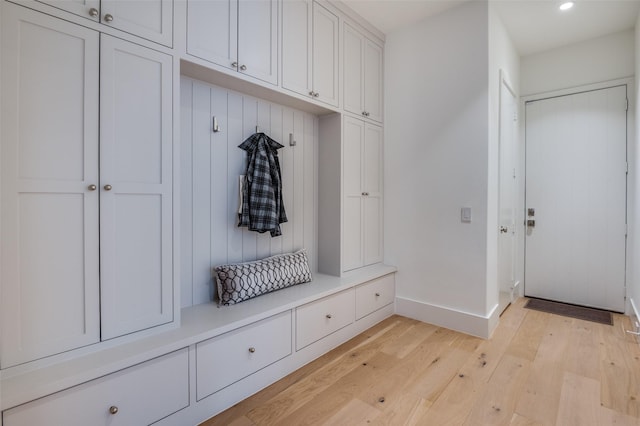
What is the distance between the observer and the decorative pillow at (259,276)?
79.7 inches

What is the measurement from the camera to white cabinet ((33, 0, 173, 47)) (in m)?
1.35

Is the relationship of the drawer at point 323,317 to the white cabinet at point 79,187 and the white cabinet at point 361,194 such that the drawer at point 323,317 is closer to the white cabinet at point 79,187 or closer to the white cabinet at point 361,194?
the white cabinet at point 361,194

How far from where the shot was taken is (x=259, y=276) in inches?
85.2

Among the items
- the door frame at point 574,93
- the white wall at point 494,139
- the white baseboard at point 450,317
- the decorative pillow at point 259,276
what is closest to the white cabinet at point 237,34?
the decorative pillow at point 259,276

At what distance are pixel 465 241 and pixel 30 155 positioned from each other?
9.16ft

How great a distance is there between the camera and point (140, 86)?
59.8 inches

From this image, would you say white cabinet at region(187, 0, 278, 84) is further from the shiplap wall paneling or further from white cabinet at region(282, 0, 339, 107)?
the shiplap wall paneling

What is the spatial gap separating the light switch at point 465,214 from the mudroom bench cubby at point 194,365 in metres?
1.06

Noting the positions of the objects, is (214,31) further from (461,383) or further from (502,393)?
(502,393)

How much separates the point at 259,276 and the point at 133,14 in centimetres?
158

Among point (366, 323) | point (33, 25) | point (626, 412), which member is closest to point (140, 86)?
point (33, 25)

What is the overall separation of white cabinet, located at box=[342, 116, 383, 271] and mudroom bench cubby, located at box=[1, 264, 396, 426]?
389 mm

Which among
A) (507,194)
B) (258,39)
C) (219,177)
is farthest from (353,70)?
(507,194)

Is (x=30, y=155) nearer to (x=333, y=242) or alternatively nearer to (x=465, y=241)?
(x=333, y=242)
